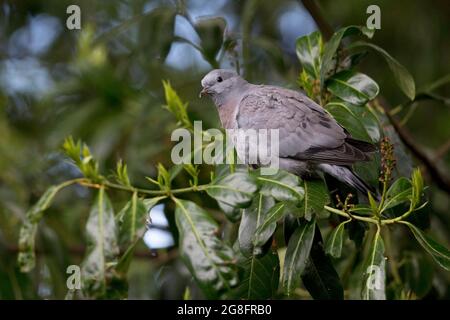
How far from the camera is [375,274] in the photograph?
242 centimetres

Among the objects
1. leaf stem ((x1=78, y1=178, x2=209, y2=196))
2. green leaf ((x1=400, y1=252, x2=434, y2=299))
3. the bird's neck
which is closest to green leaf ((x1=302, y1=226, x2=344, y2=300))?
leaf stem ((x1=78, y1=178, x2=209, y2=196))

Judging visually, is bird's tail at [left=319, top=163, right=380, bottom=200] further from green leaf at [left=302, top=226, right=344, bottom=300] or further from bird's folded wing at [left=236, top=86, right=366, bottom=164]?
green leaf at [left=302, top=226, right=344, bottom=300]

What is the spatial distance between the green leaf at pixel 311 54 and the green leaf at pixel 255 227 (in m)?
0.71

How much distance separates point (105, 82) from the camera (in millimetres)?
4695

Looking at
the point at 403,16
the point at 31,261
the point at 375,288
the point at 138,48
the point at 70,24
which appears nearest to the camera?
the point at 375,288

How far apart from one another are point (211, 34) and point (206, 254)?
1791 mm

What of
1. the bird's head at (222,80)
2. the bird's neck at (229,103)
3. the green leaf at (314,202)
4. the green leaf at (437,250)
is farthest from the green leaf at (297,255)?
the bird's head at (222,80)

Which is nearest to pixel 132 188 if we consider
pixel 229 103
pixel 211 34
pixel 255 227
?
pixel 255 227

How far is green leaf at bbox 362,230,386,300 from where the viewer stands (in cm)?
241

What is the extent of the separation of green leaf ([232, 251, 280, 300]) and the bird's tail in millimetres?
509


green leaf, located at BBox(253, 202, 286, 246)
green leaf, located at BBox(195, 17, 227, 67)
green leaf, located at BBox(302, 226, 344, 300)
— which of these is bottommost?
green leaf, located at BBox(302, 226, 344, 300)

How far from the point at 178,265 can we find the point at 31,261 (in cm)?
166
